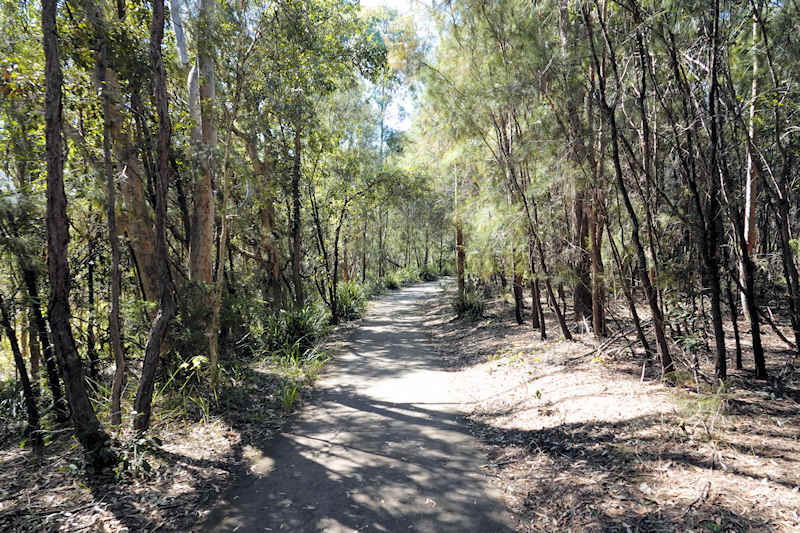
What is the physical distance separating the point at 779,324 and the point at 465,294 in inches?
278

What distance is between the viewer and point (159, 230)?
3857mm

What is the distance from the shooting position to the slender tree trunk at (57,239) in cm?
305

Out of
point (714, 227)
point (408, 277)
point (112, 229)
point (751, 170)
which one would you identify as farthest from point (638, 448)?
point (408, 277)

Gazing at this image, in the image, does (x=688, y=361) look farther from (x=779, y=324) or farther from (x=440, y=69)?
(x=440, y=69)

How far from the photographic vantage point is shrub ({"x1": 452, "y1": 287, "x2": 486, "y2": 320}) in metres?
11.4

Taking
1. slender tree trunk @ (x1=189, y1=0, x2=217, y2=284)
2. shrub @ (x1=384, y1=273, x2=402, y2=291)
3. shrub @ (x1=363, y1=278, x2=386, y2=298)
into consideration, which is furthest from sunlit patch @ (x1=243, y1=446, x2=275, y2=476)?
shrub @ (x1=384, y1=273, x2=402, y2=291)

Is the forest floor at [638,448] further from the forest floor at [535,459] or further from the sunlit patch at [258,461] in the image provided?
the sunlit patch at [258,461]

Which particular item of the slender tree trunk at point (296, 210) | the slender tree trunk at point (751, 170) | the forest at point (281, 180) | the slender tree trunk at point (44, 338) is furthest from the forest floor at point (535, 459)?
the slender tree trunk at point (296, 210)

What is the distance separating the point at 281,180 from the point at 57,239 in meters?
5.78

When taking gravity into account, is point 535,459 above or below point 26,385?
below

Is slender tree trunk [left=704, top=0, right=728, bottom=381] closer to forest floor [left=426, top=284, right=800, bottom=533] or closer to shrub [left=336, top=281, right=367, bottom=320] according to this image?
forest floor [left=426, top=284, right=800, bottom=533]

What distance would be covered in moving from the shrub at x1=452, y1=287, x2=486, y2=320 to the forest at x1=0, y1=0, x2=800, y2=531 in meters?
1.73

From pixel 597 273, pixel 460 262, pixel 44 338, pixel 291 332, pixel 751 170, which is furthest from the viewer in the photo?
pixel 460 262

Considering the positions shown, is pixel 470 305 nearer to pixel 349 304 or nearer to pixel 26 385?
pixel 349 304
